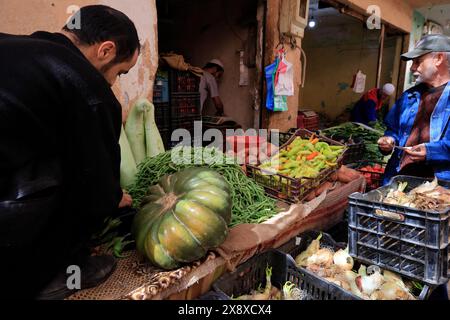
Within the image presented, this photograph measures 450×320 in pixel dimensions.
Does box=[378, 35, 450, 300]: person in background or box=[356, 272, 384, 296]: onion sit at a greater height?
box=[378, 35, 450, 300]: person in background

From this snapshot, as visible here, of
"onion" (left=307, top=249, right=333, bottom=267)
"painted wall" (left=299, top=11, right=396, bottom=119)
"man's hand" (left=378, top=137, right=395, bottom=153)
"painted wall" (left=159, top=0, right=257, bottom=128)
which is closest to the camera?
"onion" (left=307, top=249, right=333, bottom=267)

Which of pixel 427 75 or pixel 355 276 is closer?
pixel 355 276

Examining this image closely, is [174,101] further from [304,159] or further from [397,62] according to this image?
[397,62]

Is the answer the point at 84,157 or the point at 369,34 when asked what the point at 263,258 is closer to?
the point at 84,157

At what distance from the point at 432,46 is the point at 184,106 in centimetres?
298

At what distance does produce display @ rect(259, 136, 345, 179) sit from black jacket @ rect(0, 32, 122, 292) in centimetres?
170

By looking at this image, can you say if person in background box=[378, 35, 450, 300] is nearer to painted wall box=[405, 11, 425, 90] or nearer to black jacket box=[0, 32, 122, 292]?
black jacket box=[0, 32, 122, 292]

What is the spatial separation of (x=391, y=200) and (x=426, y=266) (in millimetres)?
505

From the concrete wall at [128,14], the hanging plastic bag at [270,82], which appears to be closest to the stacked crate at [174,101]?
the concrete wall at [128,14]

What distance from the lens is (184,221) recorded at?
68.6 inches

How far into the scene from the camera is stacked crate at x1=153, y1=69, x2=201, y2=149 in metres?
4.16

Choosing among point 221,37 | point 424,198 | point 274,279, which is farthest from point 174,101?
point 424,198

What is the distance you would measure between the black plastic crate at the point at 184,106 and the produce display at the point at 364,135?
2356 mm

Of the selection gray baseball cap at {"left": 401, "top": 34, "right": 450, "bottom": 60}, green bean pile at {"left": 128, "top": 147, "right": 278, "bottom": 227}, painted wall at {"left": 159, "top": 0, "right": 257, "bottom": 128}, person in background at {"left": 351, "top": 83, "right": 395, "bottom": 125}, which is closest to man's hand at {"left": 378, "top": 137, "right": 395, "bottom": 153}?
gray baseball cap at {"left": 401, "top": 34, "right": 450, "bottom": 60}
